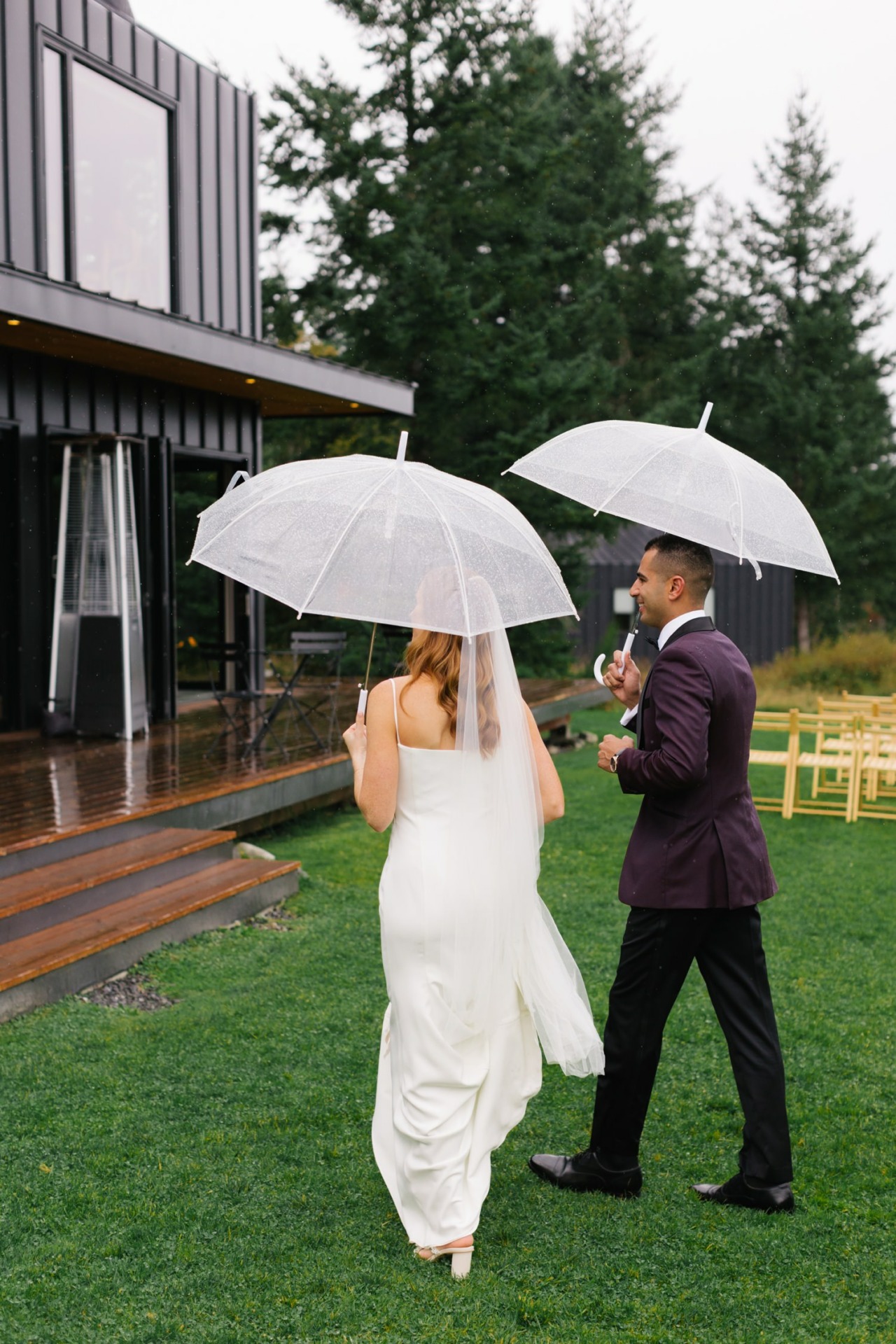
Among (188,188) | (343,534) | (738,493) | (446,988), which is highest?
(188,188)

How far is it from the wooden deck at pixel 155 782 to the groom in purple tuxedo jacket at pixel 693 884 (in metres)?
3.61

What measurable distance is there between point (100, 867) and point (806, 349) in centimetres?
2754

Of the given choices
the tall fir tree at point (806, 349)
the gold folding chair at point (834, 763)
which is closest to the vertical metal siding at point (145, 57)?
the gold folding chair at point (834, 763)

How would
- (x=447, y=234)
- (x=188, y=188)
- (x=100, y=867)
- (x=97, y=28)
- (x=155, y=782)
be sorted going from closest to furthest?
(x=100, y=867) < (x=155, y=782) < (x=97, y=28) < (x=188, y=188) < (x=447, y=234)

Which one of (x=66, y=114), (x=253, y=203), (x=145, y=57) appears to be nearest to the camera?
(x=66, y=114)

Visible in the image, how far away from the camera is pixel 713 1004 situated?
3.55 metres

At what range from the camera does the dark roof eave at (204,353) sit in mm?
8289

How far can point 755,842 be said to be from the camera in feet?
11.6

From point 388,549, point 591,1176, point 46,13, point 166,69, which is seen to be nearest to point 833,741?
point 591,1176

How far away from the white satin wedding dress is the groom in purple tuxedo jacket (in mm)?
379

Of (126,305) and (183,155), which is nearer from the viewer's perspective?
(126,305)

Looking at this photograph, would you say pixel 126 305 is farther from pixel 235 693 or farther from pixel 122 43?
pixel 122 43

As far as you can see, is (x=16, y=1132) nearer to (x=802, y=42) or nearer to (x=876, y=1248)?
(x=876, y=1248)

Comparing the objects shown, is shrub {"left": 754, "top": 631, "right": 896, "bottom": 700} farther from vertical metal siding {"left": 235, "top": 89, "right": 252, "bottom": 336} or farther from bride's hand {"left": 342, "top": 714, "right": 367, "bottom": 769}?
bride's hand {"left": 342, "top": 714, "right": 367, "bottom": 769}
